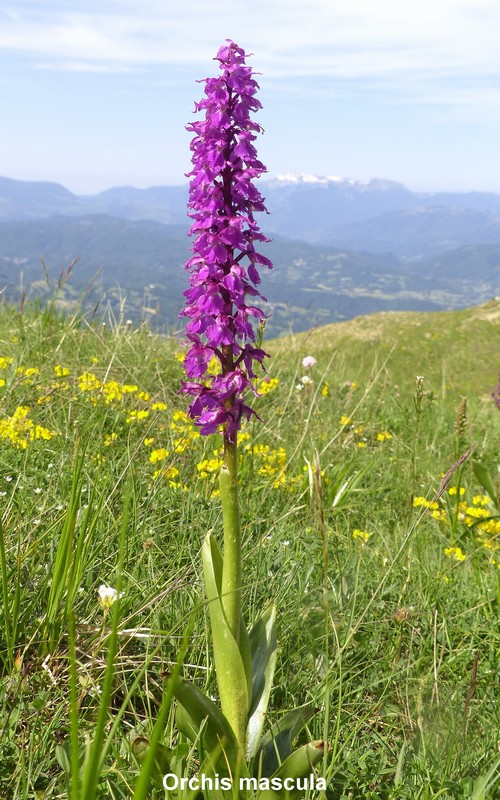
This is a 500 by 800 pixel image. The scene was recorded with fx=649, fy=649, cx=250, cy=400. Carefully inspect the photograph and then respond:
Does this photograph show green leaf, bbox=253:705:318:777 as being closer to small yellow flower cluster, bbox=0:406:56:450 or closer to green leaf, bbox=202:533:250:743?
green leaf, bbox=202:533:250:743

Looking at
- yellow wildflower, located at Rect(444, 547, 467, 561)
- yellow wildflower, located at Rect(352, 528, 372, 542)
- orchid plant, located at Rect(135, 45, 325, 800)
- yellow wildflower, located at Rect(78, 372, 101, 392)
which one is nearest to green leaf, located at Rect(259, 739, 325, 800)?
orchid plant, located at Rect(135, 45, 325, 800)

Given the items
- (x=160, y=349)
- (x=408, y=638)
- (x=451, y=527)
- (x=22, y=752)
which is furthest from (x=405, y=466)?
(x=22, y=752)

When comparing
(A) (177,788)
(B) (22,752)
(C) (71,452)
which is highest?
(C) (71,452)

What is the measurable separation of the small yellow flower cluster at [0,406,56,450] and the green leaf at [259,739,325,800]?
9.54 ft

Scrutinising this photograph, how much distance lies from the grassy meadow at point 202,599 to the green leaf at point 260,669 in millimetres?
260

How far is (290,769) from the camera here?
90.7 inches

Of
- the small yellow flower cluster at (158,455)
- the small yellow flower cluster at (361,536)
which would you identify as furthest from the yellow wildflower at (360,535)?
the small yellow flower cluster at (158,455)

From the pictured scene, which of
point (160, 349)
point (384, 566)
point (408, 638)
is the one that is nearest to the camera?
point (408, 638)

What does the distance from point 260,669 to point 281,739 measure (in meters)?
0.27

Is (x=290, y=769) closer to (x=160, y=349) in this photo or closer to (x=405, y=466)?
(x=405, y=466)

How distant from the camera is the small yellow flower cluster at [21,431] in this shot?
15.1 feet

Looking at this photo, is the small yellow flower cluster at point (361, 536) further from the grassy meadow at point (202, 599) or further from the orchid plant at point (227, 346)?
the orchid plant at point (227, 346)

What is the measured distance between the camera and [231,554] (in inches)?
93.0

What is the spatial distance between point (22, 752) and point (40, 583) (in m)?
0.95
